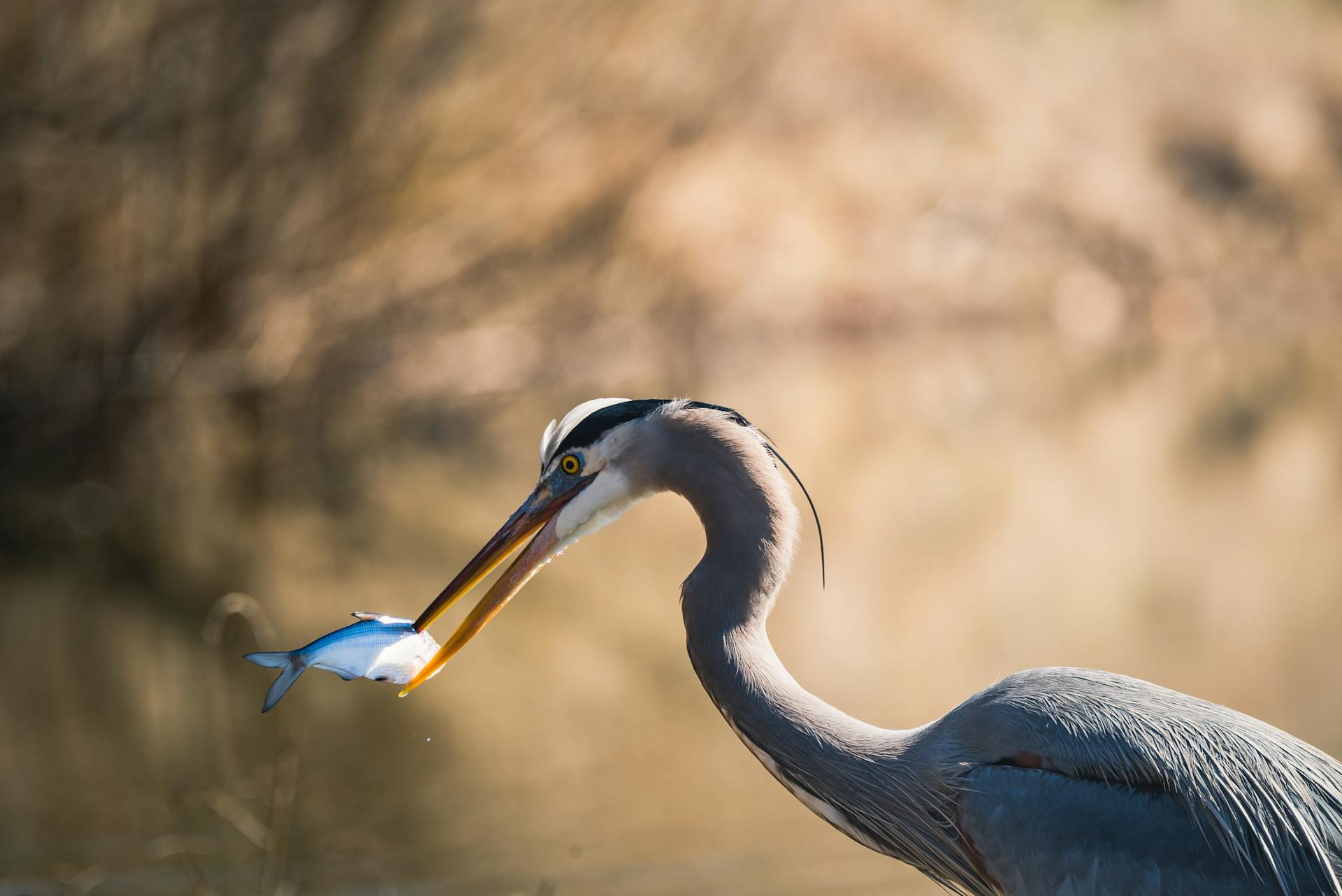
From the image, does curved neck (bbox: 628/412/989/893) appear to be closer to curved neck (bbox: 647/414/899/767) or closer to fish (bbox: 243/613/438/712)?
curved neck (bbox: 647/414/899/767)

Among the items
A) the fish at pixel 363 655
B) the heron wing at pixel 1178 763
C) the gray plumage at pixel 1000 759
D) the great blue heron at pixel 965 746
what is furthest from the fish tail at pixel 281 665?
the heron wing at pixel 1178 763

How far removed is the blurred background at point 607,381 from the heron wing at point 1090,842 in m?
1.73

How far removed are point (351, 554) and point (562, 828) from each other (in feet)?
12.3

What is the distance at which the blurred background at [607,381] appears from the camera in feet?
17.0

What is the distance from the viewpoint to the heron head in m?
2.99

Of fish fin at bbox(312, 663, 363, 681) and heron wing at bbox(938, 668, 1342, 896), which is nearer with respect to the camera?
heron wing at bbox(938, 668, 1342, 896)

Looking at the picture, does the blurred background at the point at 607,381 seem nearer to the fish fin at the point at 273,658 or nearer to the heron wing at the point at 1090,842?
the fish fin at the point at 273,658

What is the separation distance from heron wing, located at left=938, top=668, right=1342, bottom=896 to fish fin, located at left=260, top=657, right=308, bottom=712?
1189 mm

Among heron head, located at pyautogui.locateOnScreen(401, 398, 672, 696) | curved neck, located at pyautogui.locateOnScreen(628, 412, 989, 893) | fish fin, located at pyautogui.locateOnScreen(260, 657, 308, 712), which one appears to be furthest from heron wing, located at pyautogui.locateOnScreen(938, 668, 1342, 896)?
fish fin, located at pyautogui.locateOnScreen(260, 657, 308, 712)

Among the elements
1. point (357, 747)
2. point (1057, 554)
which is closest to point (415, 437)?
point (1057, 554)

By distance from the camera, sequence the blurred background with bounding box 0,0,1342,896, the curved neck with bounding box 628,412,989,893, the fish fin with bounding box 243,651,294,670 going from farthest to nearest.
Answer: the blurred background with bounding box 0,0,1342,896 → the curved neck with bounding box 628,412,989,893 → the fish fin with bounding box 243,651,294,670

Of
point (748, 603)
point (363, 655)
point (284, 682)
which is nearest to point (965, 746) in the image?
point (748, 603)

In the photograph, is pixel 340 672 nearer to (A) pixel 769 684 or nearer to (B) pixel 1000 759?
(A) pixel 769 684

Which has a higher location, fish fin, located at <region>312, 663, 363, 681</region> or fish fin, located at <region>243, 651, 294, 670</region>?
fish fin, located at <region>243, 651, 294, 670</region>
